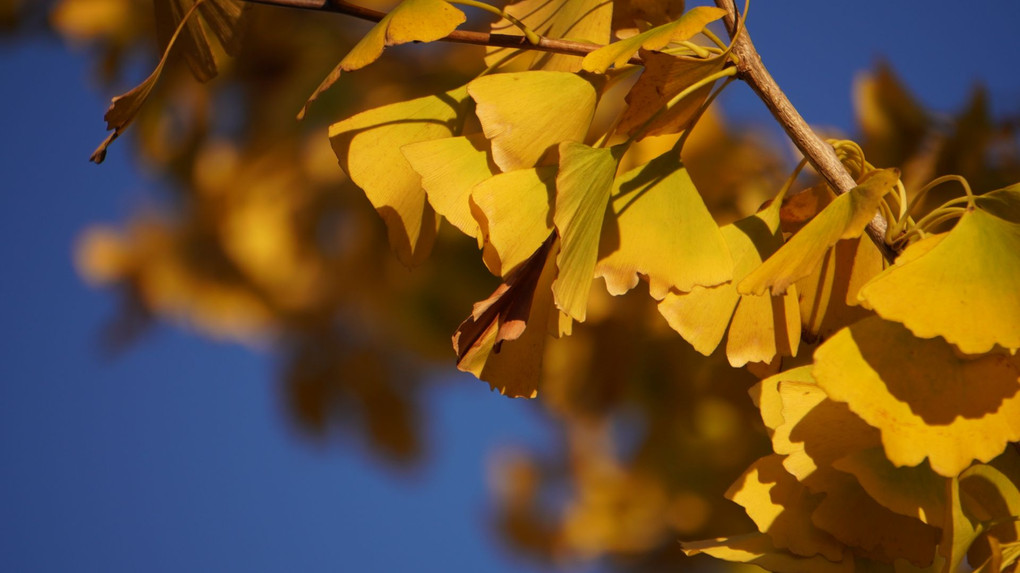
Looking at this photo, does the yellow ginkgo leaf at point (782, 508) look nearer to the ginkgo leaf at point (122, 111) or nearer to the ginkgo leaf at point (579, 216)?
the ginkgo leaf at point (579, 216)

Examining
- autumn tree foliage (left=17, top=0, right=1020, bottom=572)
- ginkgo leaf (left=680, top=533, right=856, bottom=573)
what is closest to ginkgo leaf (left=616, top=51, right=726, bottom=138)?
autumn tree foliage (left=17, top=0, right=1020, bottom=572)

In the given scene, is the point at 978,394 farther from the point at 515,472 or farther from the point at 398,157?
the point at 515,472

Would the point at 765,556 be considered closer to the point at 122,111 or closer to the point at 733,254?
the point at 733,254

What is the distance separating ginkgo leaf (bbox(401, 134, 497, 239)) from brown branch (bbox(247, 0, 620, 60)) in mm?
25

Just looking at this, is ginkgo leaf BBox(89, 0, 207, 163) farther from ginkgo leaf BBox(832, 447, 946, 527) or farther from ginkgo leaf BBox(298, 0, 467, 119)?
ginkgo leaf BBox(832, 447, 946, 527)

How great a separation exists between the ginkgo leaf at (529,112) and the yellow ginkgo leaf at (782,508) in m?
0.10

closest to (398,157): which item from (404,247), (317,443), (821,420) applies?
(404,247)

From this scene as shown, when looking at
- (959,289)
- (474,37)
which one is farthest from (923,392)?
(474,37)

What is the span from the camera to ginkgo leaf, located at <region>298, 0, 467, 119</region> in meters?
0.20

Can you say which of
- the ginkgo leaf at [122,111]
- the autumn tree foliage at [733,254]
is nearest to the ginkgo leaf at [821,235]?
the autumn tree foliage at [733,254]

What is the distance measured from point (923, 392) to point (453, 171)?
0.38 feet

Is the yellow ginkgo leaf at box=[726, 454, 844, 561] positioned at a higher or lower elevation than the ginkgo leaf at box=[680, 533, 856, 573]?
higher

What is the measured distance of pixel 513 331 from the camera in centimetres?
19

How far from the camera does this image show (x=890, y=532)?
0.69ft
